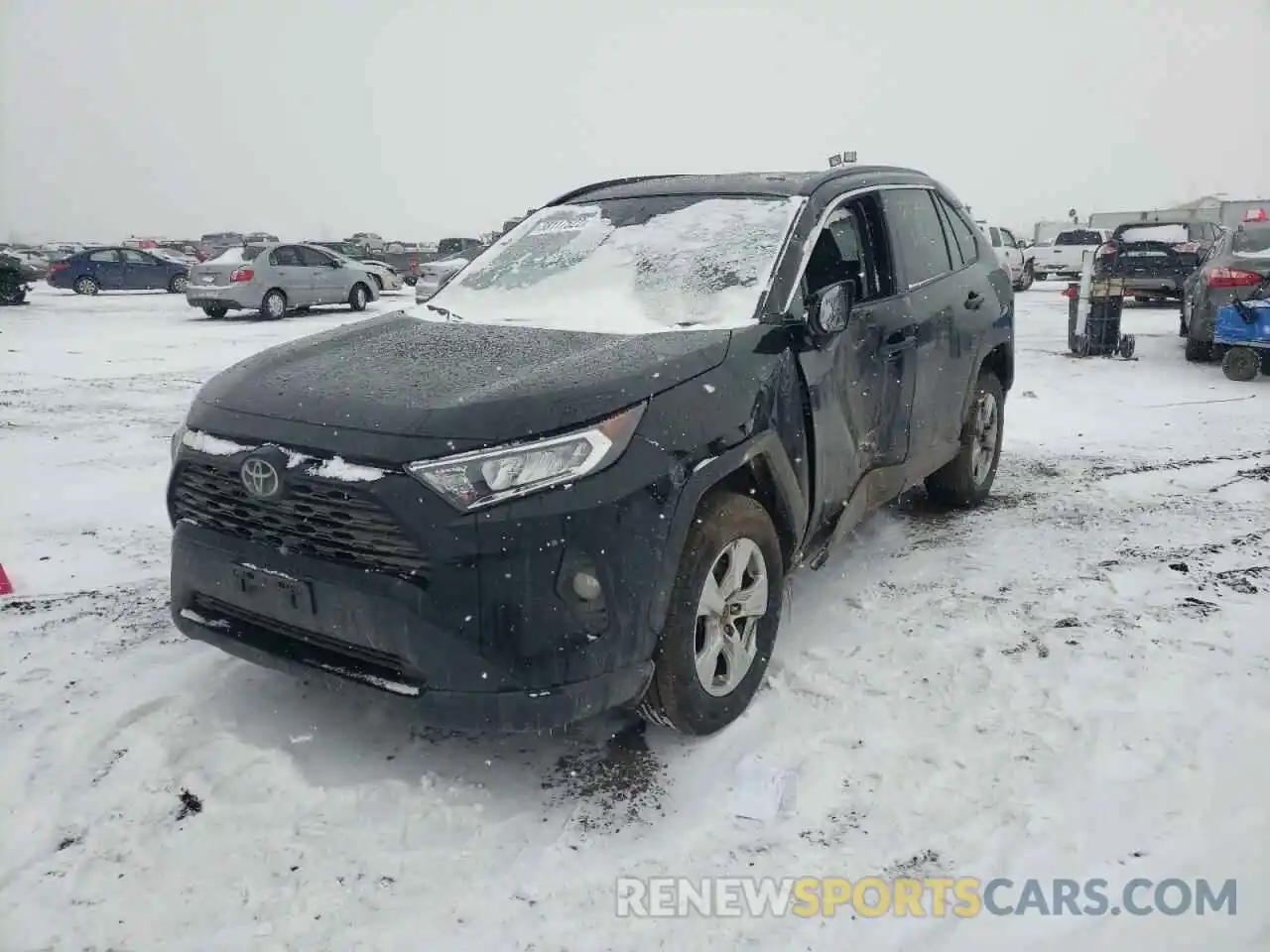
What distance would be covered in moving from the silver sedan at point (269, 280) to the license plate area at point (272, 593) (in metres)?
16.7

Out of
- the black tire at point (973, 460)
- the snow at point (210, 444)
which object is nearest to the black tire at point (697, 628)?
the snow at point (210, 444)

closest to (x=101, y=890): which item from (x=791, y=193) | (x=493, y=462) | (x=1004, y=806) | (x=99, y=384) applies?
(x=493, y=462)

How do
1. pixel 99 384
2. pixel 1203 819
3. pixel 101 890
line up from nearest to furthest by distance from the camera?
pixel 101 890 → pixel 1203 819 → pixel 99 384

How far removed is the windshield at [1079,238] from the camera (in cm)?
2821

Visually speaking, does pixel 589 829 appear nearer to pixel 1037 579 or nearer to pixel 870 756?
pixel 870 756

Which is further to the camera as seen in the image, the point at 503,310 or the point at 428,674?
the point at 503,310

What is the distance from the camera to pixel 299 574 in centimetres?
259

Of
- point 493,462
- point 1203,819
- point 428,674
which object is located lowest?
point 1203,819

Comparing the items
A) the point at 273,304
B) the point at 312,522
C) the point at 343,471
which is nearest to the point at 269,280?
the point at 273,304

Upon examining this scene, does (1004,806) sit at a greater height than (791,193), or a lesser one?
lesser

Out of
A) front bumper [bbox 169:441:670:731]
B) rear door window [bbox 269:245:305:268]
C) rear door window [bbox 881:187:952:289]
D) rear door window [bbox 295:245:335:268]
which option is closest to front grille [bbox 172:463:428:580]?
front bumper [bbox 169:441:670:731]

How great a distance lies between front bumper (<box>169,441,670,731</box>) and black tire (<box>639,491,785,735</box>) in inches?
4.9

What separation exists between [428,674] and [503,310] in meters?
1.67

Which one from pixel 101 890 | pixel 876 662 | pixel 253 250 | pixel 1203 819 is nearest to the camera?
pixel 101 890
